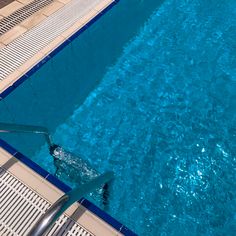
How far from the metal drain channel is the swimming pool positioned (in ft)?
4.44

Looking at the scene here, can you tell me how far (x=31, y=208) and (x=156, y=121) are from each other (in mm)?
3306

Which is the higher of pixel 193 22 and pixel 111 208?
pixel 193 22

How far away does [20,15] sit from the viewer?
21.9ft

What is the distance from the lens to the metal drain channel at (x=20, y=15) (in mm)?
6426

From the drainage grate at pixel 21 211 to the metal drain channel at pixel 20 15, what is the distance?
11.6 ft

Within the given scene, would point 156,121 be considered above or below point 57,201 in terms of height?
below

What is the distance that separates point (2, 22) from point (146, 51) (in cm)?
317

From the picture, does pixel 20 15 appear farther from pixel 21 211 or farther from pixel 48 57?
pixel 21 211

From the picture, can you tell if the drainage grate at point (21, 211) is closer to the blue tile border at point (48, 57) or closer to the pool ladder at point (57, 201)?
the pool ladder at point (57, 201)

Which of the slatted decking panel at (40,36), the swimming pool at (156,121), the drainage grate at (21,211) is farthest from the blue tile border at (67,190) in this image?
the slatted decking panel at (40,36)

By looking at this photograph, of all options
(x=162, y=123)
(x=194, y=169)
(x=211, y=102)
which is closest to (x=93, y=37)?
(x=162, y=123)

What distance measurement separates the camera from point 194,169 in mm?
5773

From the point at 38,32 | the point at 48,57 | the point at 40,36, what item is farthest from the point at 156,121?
the point at 38,32

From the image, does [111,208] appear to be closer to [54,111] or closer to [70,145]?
[70,145]
